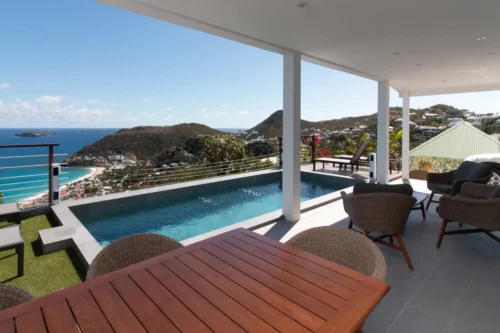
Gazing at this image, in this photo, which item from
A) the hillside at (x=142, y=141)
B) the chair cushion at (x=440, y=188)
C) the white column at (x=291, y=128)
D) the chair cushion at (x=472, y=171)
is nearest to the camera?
the white column at (x=291, y=128)

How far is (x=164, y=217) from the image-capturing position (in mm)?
5453

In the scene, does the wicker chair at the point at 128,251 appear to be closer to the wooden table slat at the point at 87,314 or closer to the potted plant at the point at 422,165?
the wooden table slat at the point at 87,314

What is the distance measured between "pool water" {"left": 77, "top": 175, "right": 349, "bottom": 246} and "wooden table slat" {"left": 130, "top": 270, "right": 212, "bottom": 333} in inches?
131

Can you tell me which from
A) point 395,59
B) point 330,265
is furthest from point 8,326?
point 395,59

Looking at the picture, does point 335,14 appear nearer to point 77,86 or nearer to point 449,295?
point 449,295

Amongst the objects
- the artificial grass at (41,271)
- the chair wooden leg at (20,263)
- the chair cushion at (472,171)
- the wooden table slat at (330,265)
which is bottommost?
the artificial grass at (41,271)

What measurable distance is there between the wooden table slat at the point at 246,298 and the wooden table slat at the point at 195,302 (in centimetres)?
10

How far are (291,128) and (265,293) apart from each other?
3.36 meters

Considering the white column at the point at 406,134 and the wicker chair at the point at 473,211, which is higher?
the white column at the point at 406,134

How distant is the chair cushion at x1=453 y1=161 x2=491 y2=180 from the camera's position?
4.77m

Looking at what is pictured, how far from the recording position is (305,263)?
1.48m

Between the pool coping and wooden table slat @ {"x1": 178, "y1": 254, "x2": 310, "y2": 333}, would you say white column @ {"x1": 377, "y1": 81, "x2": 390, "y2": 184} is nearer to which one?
the pool coping

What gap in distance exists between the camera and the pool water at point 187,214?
15.8 feet

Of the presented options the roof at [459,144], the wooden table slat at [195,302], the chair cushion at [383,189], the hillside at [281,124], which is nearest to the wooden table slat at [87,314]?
the wooden table slat at [195,302]
